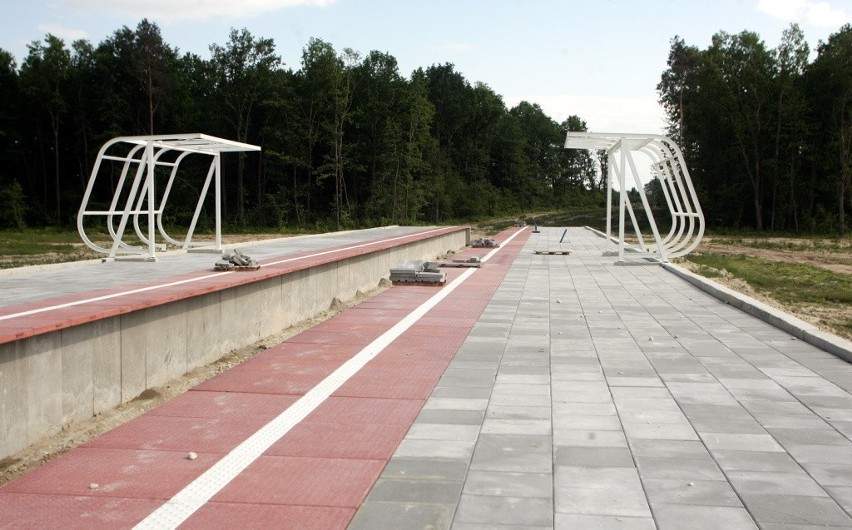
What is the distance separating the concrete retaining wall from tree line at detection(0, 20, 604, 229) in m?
44.7

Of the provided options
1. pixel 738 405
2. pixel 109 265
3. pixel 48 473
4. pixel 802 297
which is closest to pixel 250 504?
pixel 48 473

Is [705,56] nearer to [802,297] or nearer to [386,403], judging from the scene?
[802,297]

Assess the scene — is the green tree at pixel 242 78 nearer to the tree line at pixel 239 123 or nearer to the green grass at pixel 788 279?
the tree line at pixel 239 123

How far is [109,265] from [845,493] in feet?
41.6

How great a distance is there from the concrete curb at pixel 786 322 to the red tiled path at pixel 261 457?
393 cm

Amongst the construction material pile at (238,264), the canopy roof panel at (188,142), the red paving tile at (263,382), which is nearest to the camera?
the red paving tile at (263,382)

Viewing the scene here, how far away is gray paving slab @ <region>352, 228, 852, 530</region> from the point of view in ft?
13.2

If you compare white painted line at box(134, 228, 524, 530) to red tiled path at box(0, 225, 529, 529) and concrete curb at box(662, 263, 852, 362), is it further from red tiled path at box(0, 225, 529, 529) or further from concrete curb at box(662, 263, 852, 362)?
concrete curb at box(662, 263, 852, 362)

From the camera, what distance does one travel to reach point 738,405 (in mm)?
6211

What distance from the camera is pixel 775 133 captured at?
52.4 meters

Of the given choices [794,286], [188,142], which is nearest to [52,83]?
[188,142]

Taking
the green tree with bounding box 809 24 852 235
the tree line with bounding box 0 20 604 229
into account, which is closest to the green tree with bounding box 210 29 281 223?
the tree line with bounding box 0 20 604 229

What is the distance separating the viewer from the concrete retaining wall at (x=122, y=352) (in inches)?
193

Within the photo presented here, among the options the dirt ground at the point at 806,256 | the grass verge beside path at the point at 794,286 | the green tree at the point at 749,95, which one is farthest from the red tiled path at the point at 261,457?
the green tree at the point at 749,95
